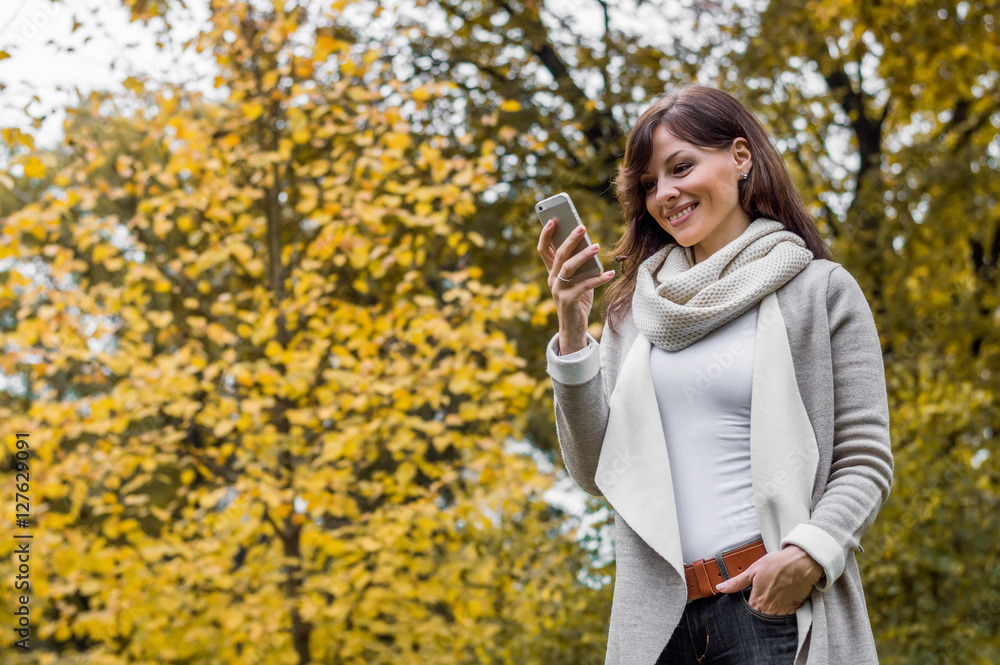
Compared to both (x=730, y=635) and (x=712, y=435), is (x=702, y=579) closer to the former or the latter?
(x=730, y=635)

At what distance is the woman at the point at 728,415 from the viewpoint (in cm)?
136

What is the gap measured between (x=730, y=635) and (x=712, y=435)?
32 cm

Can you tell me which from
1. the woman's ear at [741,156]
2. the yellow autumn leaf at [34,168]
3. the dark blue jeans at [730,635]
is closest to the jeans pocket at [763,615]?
the dark blue jeans at [730,635]

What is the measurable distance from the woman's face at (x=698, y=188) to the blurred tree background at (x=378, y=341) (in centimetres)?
226

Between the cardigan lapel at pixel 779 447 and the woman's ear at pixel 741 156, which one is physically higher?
the woman's ear at pixel 741 156

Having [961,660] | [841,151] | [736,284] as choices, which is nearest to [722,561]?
[736,284]

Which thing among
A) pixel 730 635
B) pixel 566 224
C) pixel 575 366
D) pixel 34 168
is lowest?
pixel 730 635

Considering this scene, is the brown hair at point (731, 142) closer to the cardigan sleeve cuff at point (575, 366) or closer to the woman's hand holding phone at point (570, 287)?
the woman's hand holding phone at point (570, 287)

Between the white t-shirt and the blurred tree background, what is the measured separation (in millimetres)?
2325

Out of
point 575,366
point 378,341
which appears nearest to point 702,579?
point 575,366

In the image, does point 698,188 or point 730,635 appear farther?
point 698,188

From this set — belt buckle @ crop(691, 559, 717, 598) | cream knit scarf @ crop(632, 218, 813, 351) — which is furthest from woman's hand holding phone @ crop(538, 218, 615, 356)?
belt buckle @ crop(691, 559, 717, 598)

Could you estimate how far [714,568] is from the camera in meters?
1.42

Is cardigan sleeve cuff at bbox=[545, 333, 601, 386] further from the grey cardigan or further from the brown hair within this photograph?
the brown hair
